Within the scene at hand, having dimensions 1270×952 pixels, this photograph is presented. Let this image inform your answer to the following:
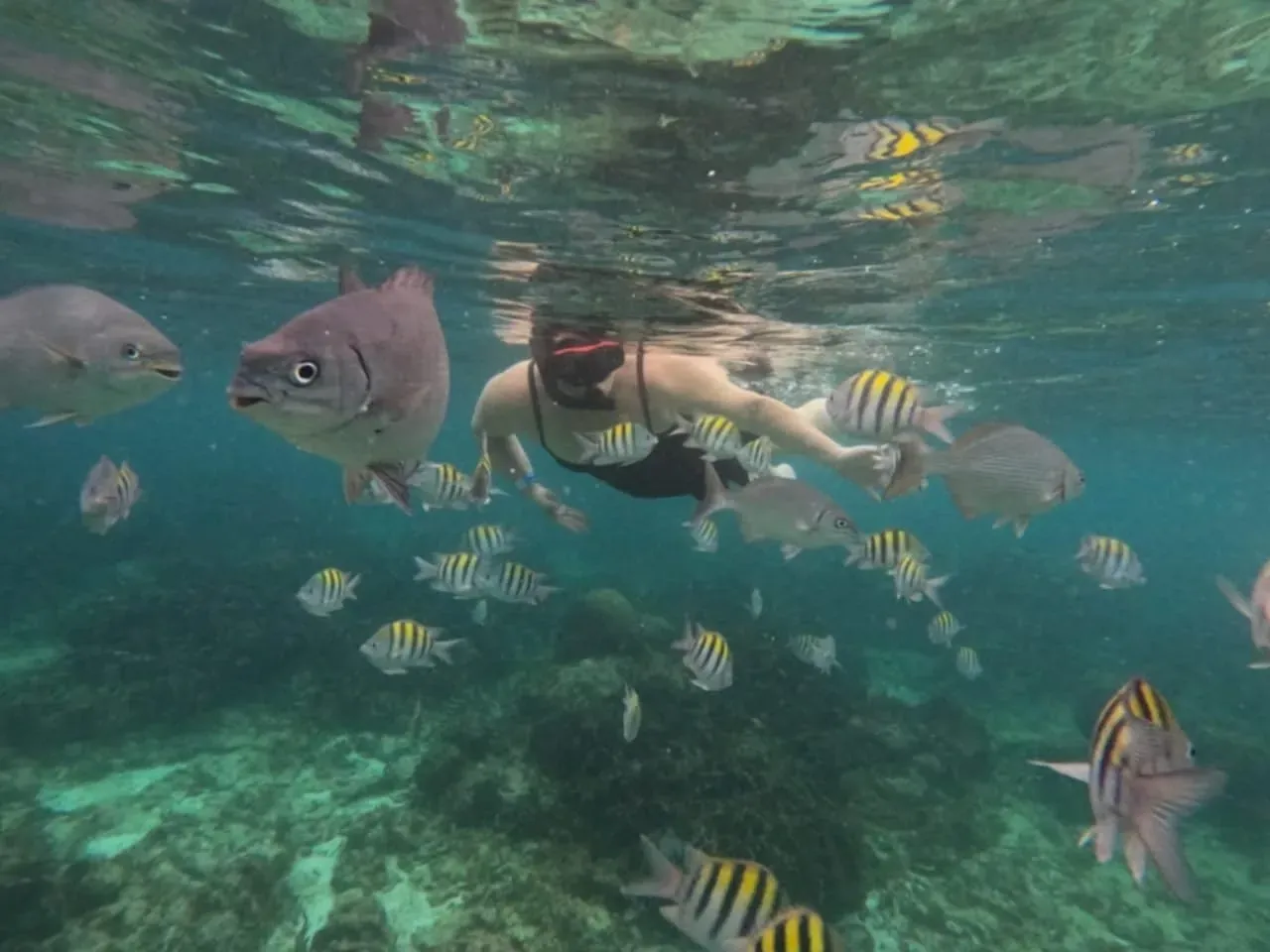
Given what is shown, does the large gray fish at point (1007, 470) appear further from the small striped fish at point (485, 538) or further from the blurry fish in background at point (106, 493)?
the blurry fish in background at point (106, 493)

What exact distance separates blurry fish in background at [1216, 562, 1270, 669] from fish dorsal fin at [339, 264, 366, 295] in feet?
15.6

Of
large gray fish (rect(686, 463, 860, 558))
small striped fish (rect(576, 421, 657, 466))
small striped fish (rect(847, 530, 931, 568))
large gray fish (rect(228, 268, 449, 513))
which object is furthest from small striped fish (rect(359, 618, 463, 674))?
large gray fish (rect(228, 268, 449, 513))

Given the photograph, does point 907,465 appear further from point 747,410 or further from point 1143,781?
point 1143,781

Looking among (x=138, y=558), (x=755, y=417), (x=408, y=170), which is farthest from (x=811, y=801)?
(x=138, y=558)

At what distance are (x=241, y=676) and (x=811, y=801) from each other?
1208cm

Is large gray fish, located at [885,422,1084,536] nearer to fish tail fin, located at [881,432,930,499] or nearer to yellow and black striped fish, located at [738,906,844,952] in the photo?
fish tail fin, located at [881,432,930,499]

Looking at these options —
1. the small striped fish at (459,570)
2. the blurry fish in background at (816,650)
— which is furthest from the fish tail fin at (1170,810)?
the blurry fish in background at (816,650)

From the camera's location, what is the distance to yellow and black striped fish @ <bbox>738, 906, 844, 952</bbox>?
12.4 ft

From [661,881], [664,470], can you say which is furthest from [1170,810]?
[664,470]

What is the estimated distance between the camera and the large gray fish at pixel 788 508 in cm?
793

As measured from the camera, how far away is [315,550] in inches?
1082

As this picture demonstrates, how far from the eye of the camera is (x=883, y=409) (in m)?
5.98

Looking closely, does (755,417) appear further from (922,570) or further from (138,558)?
(138,558)

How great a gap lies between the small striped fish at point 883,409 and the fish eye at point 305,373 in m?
4.46
